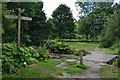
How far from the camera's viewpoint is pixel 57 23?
31828 millimetres

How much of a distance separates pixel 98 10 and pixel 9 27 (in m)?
23.1

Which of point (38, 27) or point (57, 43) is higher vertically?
point (38, 27)

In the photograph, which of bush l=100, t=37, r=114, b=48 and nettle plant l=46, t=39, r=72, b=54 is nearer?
nettle plant l=46, t=39, r=72, b=54

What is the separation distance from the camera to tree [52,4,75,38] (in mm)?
32156

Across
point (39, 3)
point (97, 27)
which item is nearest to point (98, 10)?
point (97, 27)

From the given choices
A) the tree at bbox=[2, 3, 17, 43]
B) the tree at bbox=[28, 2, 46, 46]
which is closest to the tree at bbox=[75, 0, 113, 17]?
the tree at bbox=[28, 2, 46, 46]

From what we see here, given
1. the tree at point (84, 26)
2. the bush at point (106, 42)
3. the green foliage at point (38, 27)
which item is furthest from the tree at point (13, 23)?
the tree at point (84, 26)

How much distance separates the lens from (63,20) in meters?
32.6

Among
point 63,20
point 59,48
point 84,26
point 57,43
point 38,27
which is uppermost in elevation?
point 63,20

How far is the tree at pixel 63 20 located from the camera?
105 ft

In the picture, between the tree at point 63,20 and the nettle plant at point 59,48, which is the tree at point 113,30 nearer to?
the nettle plant at point 59,48

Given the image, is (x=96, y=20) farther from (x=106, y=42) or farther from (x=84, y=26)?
(x=106, y=42)

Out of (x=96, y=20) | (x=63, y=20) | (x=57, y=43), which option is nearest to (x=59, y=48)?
(x=57, y=43)

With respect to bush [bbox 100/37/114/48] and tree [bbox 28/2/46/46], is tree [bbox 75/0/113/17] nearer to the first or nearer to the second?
bush [bbox 100/37/114/48]
